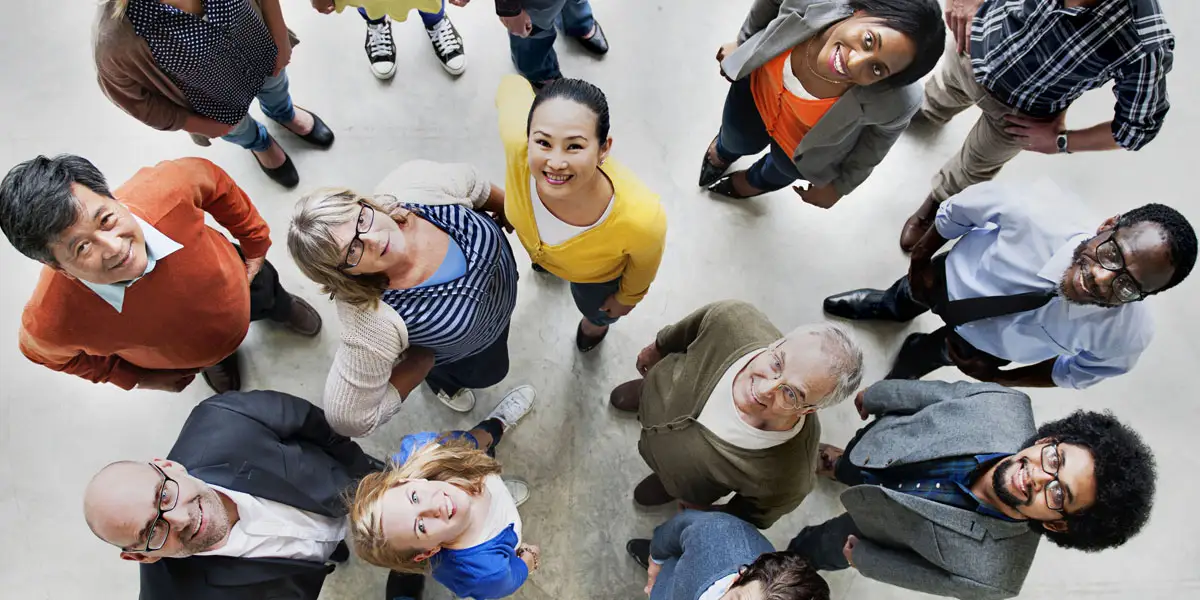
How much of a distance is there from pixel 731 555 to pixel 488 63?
2.97 metres

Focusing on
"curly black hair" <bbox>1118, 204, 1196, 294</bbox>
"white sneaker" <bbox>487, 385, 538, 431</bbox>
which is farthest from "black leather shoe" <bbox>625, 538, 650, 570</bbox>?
"curly black hair" <bbox>1118, 204, 1196, 294</bbox>

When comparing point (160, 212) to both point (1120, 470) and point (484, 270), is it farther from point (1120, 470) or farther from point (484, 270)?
point (1120, 470)

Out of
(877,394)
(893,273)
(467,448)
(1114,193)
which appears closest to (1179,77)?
(1114,193)

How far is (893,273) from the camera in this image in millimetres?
3484

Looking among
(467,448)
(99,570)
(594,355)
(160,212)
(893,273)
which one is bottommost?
(99,570)

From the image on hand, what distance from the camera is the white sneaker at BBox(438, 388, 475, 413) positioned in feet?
10.2

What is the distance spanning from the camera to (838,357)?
1842 millimetres

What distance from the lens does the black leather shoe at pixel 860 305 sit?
326 centimetres

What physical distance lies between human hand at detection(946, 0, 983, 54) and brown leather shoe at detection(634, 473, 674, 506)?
2.23 meters

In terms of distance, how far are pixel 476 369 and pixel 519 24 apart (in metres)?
1.55

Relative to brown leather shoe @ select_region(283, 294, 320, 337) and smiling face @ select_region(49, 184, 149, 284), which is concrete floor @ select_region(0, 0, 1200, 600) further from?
smiling face @ select_region(49, 184, 149, 284)

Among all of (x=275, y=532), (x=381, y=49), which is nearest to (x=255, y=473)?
(x=275, y=532)

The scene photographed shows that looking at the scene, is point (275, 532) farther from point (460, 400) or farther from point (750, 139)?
point (750, 139)

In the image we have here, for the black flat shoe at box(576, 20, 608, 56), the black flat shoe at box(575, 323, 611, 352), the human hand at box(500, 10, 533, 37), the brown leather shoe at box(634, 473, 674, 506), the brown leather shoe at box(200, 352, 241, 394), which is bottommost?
the brown leather shoe at box(634, 473, 674, 506)
